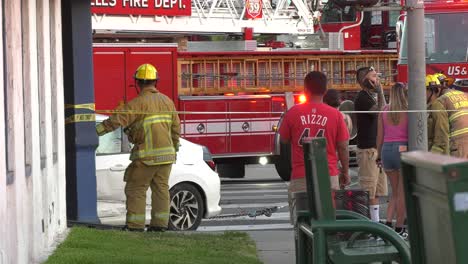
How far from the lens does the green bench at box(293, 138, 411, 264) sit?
6098mm

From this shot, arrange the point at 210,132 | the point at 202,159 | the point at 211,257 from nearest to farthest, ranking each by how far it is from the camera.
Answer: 1. the point at 211,257
2. the point at 202,159
3. the point at 210,132

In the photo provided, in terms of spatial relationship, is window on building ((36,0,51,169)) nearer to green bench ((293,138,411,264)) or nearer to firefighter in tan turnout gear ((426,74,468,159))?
green bench ((293,138,411,264))

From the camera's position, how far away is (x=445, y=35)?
19.3 metres

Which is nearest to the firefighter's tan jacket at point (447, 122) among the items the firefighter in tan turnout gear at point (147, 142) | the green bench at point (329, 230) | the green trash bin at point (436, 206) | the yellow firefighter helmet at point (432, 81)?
the yellow firefighter helmet at point (432, 81)

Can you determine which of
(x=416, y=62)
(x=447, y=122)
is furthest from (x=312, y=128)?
(x=447, y=122)

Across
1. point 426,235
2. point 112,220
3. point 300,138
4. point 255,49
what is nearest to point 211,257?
point 300,138

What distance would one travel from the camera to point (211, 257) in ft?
31.2

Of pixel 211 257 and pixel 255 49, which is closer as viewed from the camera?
pixel 211 257

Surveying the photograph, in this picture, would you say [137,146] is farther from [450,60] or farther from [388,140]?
[450,60]

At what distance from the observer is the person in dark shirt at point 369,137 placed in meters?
12.0

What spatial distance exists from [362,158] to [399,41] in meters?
8.00

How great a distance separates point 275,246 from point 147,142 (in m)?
1.71

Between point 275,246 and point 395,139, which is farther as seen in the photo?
point 395,139

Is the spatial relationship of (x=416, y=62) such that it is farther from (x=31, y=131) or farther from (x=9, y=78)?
(x=9, y=78)
